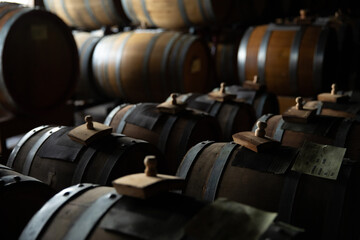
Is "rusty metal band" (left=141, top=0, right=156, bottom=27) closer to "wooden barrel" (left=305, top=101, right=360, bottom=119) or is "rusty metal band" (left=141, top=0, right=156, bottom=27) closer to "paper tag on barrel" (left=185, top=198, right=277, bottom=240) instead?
"wooden barrel" (left=305, top=101, right=360, bottom=119)

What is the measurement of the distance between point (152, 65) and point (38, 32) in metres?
1.68

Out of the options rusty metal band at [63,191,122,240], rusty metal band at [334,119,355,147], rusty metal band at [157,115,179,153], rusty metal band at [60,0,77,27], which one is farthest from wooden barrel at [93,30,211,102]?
rusty metal band at [63,191,122,240]

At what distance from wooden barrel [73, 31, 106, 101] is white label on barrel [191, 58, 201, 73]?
5.09 feet

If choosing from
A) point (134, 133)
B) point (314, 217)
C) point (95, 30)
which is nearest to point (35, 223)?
point (314, 217)

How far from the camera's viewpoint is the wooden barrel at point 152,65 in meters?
5.19

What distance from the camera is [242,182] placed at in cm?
201

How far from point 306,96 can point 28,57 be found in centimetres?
348

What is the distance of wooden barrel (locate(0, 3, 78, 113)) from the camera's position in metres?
3.62

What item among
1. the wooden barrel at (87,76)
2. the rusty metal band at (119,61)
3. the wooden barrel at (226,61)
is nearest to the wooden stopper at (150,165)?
the rusty metal band at (119,61)

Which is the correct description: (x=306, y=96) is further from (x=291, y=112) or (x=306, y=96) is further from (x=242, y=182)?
(x=242, y=182)

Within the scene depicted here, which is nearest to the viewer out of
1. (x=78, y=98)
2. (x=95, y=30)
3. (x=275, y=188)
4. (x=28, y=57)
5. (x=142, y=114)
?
(x=275, y=188)

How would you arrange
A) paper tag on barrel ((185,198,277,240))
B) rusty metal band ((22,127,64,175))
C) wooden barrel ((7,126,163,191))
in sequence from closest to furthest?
paper tag on barrel ((185,198,277,240)), wooden barrel ((7,126,163,191)), rusty metal band ((22,127,64,175))

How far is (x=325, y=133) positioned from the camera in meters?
2.76

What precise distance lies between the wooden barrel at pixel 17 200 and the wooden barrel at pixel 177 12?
13.7 feet
